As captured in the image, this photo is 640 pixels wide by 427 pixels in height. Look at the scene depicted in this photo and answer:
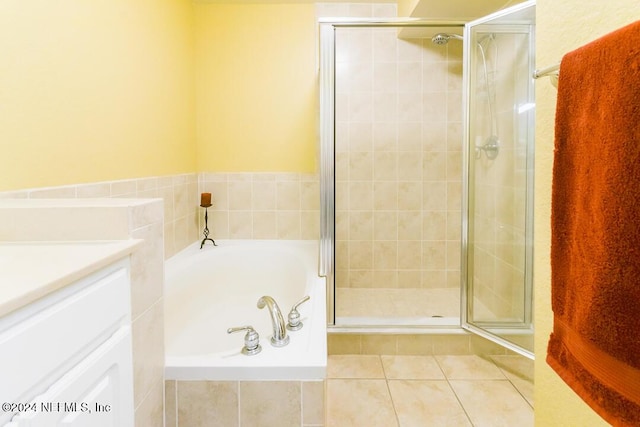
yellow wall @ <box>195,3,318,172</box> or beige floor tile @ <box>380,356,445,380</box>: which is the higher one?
yellow wall @ <box>195,3,318,172</box>

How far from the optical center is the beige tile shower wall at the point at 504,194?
1944mm

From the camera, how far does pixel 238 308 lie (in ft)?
7.34

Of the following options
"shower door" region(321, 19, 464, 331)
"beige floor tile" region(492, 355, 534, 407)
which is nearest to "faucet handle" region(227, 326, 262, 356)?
"beige floor tile" region(492, 355, 534, 407)

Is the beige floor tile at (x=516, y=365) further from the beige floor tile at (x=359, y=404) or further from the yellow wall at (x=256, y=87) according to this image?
the yellow wall at (x=256, y=87)

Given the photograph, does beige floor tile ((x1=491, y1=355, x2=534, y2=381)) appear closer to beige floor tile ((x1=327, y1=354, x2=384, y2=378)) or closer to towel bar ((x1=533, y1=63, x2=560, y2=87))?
beige floor tile ((x1=327, y1=354, x2=384, y2=378))

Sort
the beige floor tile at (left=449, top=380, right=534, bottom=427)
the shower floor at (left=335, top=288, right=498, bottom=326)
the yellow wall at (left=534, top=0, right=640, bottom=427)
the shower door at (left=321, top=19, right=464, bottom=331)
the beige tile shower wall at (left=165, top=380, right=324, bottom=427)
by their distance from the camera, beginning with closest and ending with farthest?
1. the yellow wall at (left=534, top=0, right=640, bottom=427)
2. the beige tile shower wall at (left=165, top=380, right=324, bottom=427)
3. the beige floor tile at (left=449, top=380, right=534, bottom=427)
4. the shower floor at (left=335, top=288, right=498, bottom=326)
5. the shower door at (left=321, top=19, right=464, bottom=331)

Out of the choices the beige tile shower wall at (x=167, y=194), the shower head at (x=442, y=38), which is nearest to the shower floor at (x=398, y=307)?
the beige tile shower wall at (x=167, y=194)

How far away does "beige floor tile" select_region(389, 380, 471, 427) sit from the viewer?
1537mm

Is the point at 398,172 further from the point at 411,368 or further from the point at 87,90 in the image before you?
the point at 87,90

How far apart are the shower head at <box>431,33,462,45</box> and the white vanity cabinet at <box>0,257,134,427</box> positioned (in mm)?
2537

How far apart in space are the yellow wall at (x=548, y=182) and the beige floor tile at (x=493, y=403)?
76 centimetres

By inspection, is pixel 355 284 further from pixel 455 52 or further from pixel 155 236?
pixel 155 236

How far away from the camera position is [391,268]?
9.66 ft

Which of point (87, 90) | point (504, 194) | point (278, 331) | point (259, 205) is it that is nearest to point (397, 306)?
point (504, 194)
